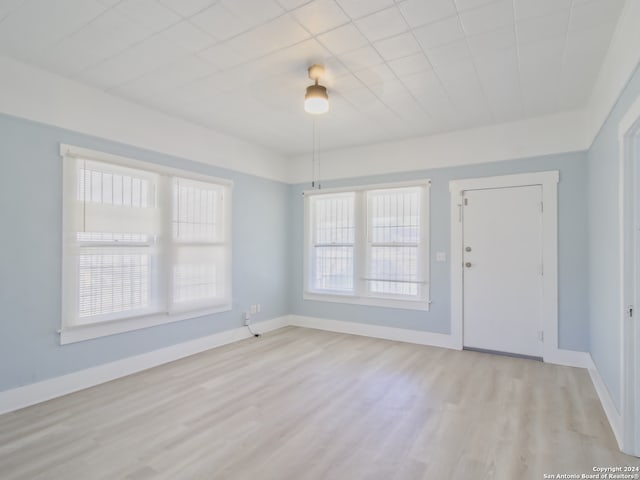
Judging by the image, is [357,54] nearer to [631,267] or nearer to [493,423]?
[631,267]

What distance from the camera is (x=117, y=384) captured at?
3.22 meters

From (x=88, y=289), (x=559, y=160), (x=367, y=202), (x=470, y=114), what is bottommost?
(x=88, y=289)

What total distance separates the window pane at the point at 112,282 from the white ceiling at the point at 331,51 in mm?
1609

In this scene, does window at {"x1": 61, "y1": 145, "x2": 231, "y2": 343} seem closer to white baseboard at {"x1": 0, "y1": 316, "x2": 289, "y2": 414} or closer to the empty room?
the empty room

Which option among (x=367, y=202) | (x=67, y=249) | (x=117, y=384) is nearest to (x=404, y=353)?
(x=367, y=202)

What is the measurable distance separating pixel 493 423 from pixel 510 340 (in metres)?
1.81

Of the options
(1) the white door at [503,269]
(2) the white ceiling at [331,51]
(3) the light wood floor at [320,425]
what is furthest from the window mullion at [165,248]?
(1) the white door at [503,269]

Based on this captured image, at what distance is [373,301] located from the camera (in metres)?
4.96

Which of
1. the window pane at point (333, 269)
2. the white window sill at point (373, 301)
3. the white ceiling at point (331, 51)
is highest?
the white ceiling at point (331, 51)

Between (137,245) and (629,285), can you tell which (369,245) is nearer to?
(137,245)

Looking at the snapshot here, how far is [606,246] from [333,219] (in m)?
3.36

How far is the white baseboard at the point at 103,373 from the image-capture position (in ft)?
8.98

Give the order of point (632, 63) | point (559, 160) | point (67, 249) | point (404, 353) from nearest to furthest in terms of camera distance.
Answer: point (632, 63) < point (67, 249) < point (559, 160) < point (404, 353)

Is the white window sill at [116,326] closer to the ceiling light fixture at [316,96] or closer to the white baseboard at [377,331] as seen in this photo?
the white baseboard at [377,331]
